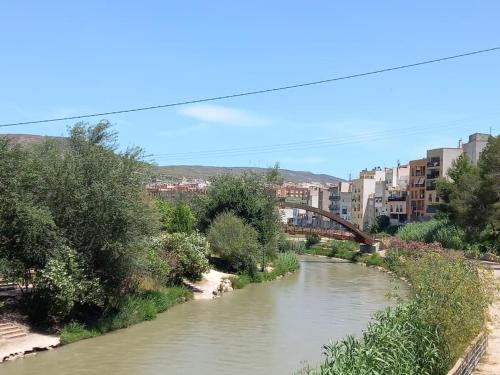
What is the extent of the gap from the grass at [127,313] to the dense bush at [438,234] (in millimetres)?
39960

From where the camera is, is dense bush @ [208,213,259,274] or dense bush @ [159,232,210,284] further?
dense bush @ [208,213,259,274]

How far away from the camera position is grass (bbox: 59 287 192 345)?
25.3 metres

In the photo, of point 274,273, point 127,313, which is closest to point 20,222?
point 127,313

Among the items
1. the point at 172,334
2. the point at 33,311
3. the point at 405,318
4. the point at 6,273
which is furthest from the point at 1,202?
the point at 405,318

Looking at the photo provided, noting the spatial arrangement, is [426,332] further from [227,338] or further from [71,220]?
[71,220]

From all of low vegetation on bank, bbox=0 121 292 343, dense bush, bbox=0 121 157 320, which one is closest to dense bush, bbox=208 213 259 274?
low vegetation on bank, bbox=0 121 292 343

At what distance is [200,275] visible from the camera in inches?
1603

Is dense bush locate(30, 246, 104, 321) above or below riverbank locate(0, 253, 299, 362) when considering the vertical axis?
above

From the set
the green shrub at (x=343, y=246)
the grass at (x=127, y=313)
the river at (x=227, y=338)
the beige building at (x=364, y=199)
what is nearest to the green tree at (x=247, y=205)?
the river at (x=227, y=338)

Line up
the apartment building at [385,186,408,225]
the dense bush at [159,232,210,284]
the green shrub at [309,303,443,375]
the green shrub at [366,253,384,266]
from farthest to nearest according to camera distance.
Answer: the apartment building at [385,186,408,225]
the green shrub at [366,253,384,266]
the dense bush at [159,232,210,284]
the green shrub at [309,303,443,375]

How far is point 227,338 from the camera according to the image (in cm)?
2684

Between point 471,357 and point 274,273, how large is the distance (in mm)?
39871

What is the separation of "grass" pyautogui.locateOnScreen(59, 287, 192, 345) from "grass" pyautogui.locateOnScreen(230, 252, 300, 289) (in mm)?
10121

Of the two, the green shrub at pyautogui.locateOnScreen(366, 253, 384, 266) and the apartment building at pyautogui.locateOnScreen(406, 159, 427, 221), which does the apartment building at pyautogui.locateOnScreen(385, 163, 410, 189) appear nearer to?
the apartment building at pyautogui.locateOnScreen(406, 159, 427, 221)
